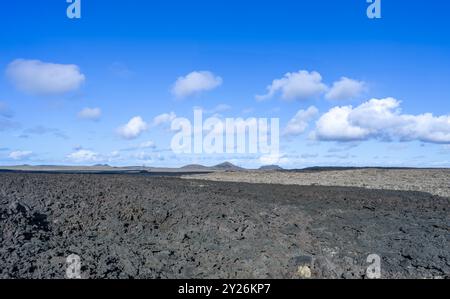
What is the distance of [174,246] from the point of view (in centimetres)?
1348

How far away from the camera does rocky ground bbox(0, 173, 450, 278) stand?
11.9 meters

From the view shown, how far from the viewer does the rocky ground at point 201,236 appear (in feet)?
39.1

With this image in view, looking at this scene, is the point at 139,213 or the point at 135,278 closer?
the point at 135,278

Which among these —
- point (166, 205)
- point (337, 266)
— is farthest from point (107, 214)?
point (337, 266)

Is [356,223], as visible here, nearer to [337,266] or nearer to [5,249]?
[337,266]

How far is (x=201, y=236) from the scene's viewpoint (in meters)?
14.3

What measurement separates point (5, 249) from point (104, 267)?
2.65m
